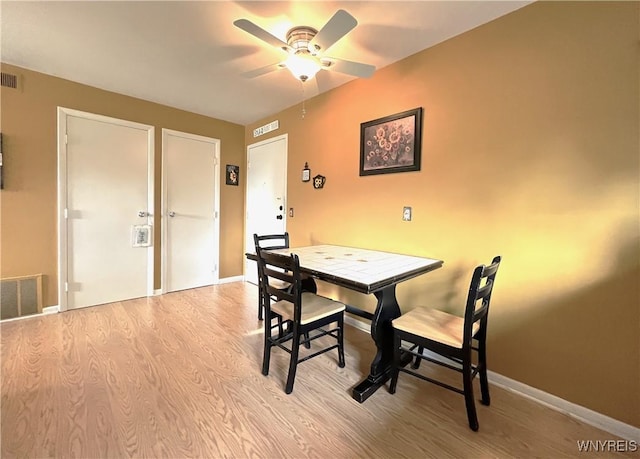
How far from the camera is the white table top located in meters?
1.47

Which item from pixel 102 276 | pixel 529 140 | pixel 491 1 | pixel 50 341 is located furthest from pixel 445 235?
pixel 102 276

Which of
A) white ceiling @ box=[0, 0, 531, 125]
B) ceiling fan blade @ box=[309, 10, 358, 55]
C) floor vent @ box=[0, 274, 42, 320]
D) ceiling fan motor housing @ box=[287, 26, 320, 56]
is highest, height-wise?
white ceiling @ box=[0, 0, 531, 125]

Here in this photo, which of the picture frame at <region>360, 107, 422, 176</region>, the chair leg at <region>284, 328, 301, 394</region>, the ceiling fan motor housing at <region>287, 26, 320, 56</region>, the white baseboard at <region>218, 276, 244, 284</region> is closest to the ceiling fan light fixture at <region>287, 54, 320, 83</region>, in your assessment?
the ceiling fan motor housing at <region>287, 26, 320, 56</region>

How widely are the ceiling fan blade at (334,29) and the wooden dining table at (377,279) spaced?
52.8 inches

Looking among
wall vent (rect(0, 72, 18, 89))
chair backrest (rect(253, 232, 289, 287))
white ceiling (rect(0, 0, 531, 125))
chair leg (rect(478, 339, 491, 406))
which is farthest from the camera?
wall vent (rect(0, 72, 18, 89))

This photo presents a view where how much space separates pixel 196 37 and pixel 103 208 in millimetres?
2199

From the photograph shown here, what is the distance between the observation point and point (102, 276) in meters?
3.12

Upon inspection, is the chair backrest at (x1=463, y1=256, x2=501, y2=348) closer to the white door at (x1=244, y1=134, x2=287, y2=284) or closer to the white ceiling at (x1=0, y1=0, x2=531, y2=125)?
the white ceiling at (x1=0, y1=0, x2=531, y2=125)

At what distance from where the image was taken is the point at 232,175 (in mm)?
4102

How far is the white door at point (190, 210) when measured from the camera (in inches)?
139

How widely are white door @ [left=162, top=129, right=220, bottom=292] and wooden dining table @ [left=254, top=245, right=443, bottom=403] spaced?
7.65 feet

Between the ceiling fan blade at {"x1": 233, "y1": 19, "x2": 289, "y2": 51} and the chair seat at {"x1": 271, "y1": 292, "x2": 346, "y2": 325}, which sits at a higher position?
the ceiling fan blade at {"x1": 233, "y1": 19, "x2": 289, "y2": 51}

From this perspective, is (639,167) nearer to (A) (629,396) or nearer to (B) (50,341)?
(A) (629,396)

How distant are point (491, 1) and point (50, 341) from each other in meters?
4.03
